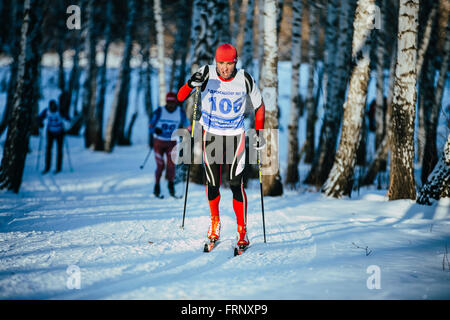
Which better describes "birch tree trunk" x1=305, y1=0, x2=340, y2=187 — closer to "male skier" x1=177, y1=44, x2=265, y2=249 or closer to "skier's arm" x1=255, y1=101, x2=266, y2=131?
"skier's arm" x1=255, y1=101, x2=266, y2=131

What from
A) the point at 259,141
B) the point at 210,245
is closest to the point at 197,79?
the point at 259,141

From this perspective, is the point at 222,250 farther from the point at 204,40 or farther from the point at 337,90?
the point at 337,90

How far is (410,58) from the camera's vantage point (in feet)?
19.1

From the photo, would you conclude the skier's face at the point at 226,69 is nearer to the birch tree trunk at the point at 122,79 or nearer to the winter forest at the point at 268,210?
the winter forest at the point at 268,210

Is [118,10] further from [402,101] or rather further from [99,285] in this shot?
[99,285]

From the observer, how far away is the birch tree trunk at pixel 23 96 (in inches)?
276

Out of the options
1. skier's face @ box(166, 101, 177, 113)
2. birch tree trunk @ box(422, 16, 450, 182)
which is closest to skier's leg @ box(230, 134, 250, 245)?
skier's face @ box(166, 101, 177, 113)

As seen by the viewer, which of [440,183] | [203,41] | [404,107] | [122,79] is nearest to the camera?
[440,183]

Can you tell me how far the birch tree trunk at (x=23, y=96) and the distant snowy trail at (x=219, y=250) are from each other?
0.64 m

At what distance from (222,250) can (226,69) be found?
2120mm

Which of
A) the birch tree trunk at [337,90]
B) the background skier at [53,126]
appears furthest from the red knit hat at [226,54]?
the background skier at [53,126]

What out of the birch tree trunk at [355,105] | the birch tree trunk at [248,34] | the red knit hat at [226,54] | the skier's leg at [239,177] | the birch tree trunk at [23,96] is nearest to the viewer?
the red knit hat at [226,54]

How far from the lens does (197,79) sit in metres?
4.01

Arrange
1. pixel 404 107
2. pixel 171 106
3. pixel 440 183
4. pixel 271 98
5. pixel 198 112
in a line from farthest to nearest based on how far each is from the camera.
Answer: pixel 171 106 < pixel 271 98 < pixel 404 107 < pixel 440 183 < pixel 198 112
